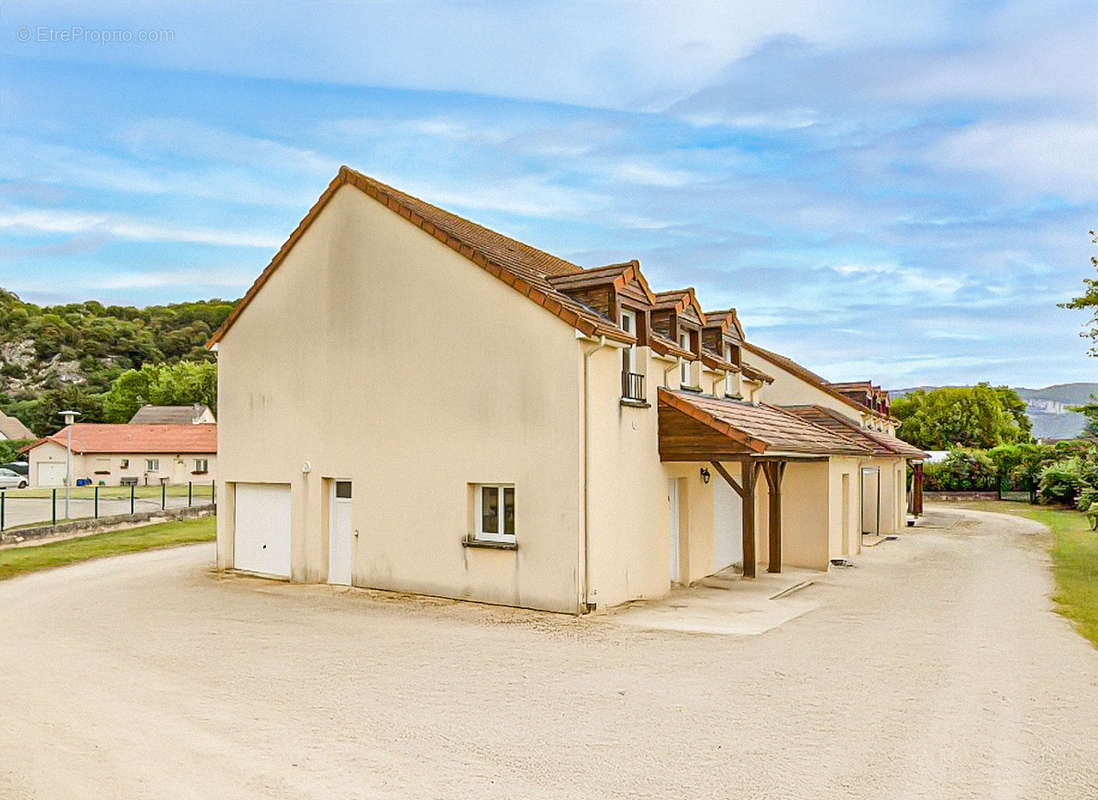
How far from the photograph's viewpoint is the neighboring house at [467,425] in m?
13.4

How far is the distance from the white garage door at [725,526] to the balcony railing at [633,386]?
14.7 feet

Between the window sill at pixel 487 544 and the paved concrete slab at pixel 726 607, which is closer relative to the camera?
the paved concrete slab at pixel 726 607

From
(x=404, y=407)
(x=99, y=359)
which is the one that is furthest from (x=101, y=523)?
(x=99, y=359)

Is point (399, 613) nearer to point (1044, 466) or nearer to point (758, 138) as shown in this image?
point (758, 138)

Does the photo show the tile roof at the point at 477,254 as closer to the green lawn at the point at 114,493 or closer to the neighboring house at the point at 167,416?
the green lawn at the point at 114,493

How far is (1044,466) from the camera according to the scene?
42.6m

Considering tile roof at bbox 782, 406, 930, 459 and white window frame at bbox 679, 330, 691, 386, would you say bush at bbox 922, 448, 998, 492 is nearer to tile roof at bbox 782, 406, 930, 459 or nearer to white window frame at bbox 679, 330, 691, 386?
tile roof at bbox 782, 406, 930, 459

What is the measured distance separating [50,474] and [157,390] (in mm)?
30914

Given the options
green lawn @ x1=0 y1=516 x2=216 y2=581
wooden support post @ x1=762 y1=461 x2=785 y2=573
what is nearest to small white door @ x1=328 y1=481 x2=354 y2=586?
green lawn @ x1=0 y1=516 x2=216 y2=581

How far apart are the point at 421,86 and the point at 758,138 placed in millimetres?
9485

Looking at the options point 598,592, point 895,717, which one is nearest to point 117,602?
point 598,592

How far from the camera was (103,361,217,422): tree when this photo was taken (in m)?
89.6

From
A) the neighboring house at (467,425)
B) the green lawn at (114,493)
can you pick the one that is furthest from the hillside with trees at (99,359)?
the neighboring house at (467,425)

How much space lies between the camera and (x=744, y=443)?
556 inches
